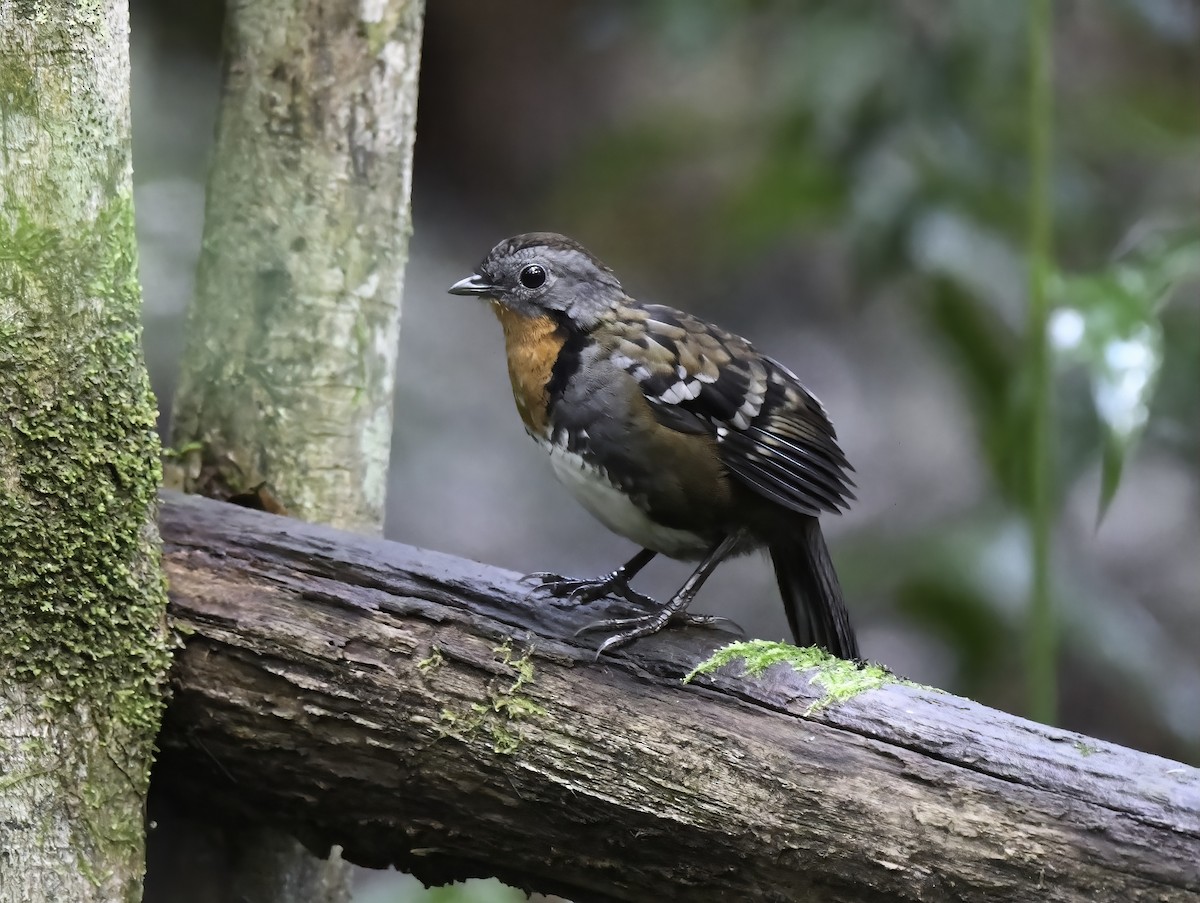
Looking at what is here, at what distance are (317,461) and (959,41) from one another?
2.25 m

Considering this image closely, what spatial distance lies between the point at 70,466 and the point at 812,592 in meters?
1.52

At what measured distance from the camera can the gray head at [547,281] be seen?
2.70m

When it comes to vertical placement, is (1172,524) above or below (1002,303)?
below

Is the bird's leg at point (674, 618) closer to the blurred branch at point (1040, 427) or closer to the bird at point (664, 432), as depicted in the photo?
the bird at point (664, 432)

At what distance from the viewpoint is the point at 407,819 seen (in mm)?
2309

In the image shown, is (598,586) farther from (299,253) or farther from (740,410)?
(299,253)

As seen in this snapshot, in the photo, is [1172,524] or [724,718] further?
[1172,524]

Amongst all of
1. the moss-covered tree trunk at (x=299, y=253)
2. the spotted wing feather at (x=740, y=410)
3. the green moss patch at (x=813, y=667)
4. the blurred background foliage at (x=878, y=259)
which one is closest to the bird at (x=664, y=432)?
the spotted wing feather at (x=740, y=410)

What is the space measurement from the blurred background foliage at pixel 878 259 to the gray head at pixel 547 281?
992mm

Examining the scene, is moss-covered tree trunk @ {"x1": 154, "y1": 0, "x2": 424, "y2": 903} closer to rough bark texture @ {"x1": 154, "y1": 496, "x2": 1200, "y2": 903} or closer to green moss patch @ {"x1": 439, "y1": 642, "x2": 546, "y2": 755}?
rough bark texture @ {"x1": 154, "y1": 496, "x2": 1200, "y2": 903}

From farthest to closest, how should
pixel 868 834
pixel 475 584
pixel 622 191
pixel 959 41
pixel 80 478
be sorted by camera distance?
pixel 622 191
pixel 959 41
pixel 475 584
pixel 80 478
pixel 868 834

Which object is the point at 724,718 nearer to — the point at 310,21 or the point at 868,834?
the point at 868,834

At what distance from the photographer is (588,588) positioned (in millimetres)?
2713

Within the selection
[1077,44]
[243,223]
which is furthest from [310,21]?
[1077,44]
